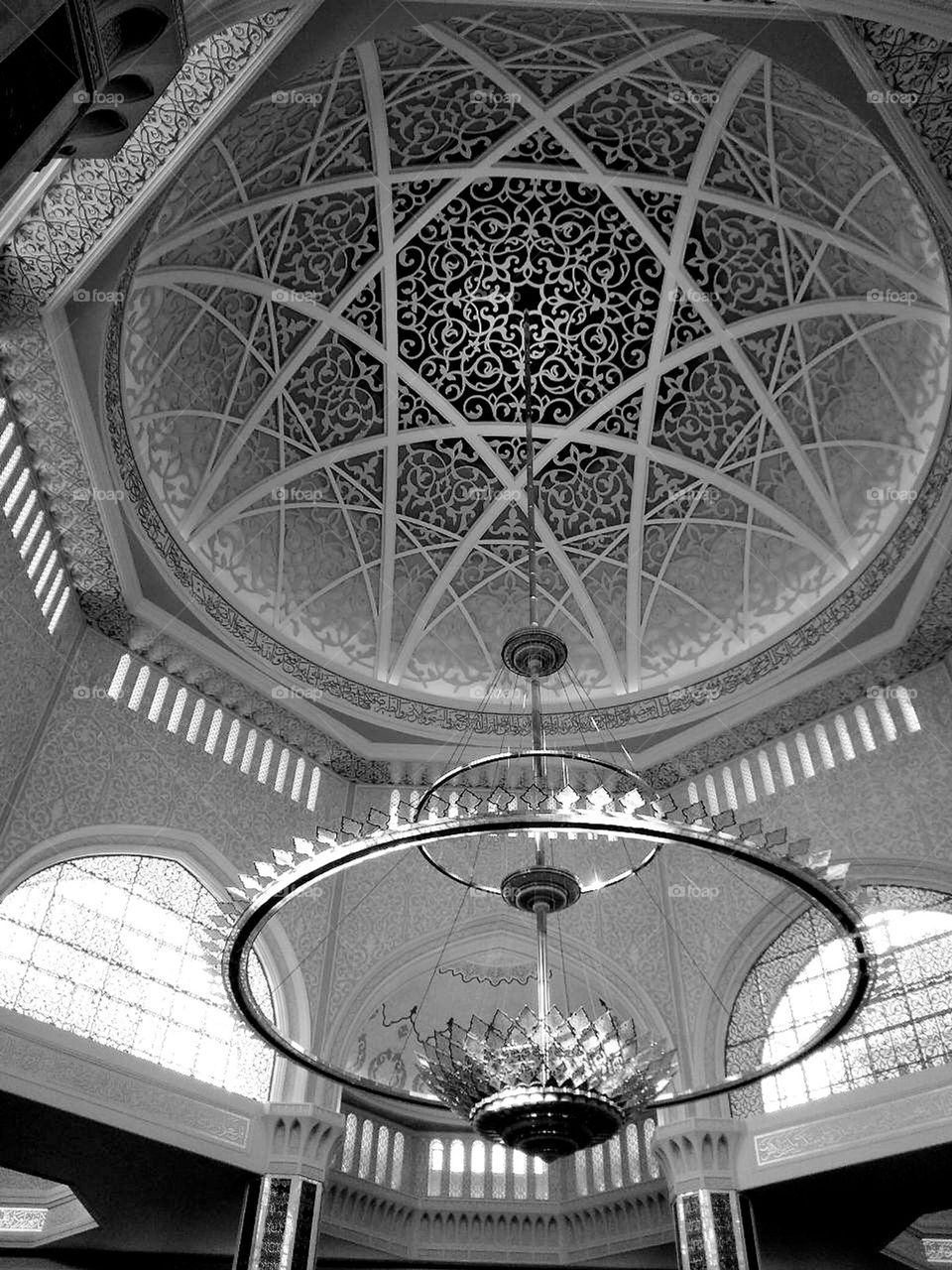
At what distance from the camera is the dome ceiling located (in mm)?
9734

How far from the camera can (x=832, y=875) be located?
549 centimetres

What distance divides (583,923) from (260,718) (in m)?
4.56

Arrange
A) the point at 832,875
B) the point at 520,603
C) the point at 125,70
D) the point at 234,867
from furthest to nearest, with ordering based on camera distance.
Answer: the point at 520,603 → the point at 234,867 → the point at 832,875 → the point at 125,70

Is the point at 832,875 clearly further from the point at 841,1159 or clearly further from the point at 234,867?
the point at 234,867

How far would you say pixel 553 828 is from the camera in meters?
5.00

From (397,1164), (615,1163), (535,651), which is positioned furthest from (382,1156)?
(535,651)

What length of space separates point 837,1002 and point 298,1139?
5.57 metres

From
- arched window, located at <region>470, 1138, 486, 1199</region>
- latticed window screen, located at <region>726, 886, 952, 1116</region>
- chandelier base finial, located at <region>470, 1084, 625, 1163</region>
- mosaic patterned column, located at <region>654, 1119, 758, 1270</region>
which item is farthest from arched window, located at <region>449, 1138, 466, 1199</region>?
chandelier base finial, located at <region>470, 1084, 625, 1163</region>

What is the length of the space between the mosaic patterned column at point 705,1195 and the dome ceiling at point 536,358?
16.8 ft

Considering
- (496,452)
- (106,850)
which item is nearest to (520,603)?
(496,452)

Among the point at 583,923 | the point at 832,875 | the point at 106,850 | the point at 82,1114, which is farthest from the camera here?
the point at 583,923

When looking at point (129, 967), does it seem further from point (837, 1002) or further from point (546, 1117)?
point (837, 1002)

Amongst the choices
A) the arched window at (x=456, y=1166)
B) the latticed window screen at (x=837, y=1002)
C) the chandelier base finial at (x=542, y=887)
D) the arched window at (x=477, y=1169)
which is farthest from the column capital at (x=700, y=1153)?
the chandelier base finial at (x=542, y=887)

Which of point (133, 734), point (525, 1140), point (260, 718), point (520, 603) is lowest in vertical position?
point (525, 1140)
